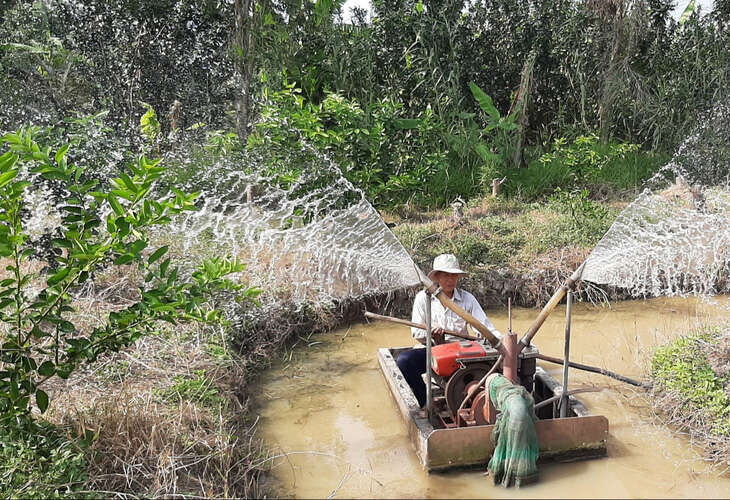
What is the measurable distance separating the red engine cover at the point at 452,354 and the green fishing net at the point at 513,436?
0.34 metres

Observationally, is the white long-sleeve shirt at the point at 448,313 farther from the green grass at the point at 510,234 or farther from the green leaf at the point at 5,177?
the green leaf at the point at 5,177

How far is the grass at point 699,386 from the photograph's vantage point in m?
4.11

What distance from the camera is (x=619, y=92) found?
42.3ft

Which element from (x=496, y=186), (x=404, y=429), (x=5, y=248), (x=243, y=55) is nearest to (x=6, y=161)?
(x=5, y=248)

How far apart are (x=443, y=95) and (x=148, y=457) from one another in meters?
9.59

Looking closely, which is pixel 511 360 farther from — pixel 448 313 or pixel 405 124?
pixel 405 124

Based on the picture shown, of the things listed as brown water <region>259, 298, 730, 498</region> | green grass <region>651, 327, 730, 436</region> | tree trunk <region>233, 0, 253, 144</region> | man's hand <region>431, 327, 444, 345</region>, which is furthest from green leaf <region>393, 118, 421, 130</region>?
man's hand <region>431, 327, 444, 345</region>

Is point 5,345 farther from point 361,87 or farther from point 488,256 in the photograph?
point 361,87

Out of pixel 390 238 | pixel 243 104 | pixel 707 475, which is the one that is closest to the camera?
pixel 707 475

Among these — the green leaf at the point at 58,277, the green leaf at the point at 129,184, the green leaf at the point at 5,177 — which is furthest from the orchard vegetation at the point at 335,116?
the green leaf at the point at 5,177

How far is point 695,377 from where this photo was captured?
452cm

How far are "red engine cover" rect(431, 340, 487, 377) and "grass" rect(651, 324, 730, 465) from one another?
167 cm

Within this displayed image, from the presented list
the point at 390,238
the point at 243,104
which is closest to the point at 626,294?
the point at 390,238

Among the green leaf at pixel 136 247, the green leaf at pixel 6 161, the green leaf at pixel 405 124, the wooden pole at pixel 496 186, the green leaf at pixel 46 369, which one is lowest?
the green leaf at pixel 46 369
